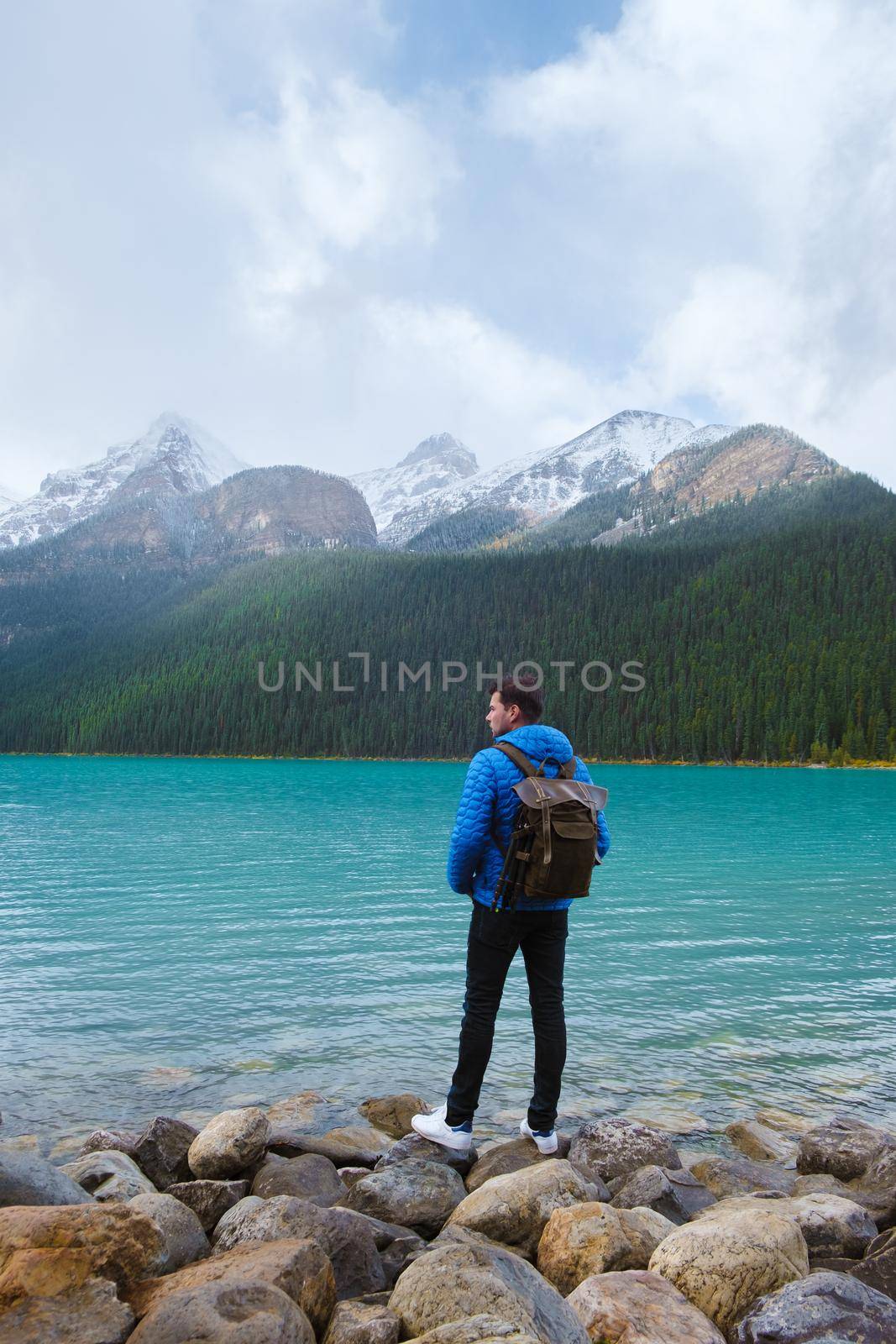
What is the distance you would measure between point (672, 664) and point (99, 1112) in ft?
469

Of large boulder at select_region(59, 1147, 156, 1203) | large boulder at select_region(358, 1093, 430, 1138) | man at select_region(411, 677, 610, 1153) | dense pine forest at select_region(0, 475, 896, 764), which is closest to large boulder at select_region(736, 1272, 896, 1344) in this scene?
man at select_region(411, 677, 610, 1153)

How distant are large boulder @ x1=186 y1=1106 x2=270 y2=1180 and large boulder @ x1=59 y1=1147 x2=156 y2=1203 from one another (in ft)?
1.14

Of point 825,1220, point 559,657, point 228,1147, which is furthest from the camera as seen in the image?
point 559,657

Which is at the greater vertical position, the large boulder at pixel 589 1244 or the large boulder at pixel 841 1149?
the large boulder at pixel 589 1244

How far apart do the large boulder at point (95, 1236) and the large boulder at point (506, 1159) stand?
2.75m

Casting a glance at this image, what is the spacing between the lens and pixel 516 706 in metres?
6.07

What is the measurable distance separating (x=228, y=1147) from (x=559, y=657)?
15462cm

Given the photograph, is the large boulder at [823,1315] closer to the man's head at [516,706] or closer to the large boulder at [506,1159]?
the large boulder at [506,1159]

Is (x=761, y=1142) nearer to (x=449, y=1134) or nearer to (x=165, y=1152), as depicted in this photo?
(x=449, y=1134)

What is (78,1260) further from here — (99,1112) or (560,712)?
(560,712)

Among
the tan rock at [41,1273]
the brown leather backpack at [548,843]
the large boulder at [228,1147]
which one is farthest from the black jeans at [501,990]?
the tan rock at [41,1273]

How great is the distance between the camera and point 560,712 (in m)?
144

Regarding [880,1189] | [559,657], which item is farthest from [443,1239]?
[559,657]

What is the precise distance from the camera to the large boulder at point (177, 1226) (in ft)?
15.0
